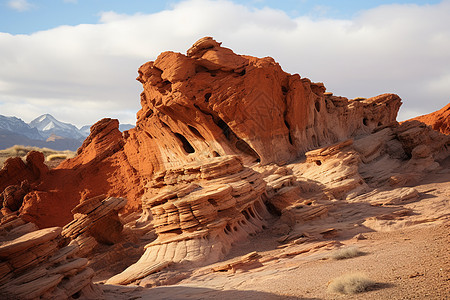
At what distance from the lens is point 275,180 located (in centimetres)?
1820

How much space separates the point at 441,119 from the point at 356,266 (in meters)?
43.2

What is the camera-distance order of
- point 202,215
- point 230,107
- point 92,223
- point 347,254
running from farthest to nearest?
point 230,107
point 92,223
point 202,215
point 347,254

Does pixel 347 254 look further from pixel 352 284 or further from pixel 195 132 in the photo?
pixel 195 132

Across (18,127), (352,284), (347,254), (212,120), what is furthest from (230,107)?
(18,127)

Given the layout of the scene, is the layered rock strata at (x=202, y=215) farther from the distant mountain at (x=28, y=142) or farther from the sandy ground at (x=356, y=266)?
the distant mountain at (x=28, y=142)

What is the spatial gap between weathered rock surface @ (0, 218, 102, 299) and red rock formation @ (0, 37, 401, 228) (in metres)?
12.8

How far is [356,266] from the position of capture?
8266 mm

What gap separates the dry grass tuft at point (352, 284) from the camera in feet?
21.1

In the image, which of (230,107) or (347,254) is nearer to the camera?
(347,254)

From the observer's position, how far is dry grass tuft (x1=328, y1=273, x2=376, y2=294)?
6422 millimetres

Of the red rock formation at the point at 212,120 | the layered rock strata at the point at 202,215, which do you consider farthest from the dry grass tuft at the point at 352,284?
the red rock formation at the point at 212,120

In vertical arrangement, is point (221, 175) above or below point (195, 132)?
below

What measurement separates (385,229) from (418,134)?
30.1ft

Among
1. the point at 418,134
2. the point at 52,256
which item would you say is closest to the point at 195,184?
the point at 52,256
